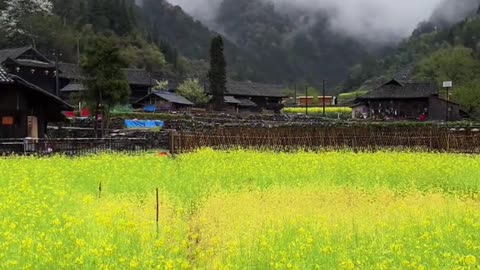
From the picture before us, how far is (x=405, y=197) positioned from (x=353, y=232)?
432 cm

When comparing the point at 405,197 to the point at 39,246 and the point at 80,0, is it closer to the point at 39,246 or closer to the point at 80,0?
the point at 39,246

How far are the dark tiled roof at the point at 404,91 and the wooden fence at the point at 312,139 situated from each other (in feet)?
134

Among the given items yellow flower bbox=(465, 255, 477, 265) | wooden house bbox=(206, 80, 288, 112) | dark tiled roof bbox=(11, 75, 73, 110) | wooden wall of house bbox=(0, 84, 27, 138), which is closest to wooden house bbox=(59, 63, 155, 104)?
wooden house bbox=(206, 80, 288, 112)

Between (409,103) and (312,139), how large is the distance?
44849 millimetres

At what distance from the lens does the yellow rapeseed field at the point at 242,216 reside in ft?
24.3

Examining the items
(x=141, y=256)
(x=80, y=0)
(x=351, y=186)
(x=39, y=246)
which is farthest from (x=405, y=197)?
(x=80, y=0)

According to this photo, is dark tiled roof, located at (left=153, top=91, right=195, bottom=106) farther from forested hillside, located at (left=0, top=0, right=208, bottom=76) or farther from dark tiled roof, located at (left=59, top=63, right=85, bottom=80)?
forested hillside, located at (left=0, top=0, right=208, bottom=76)

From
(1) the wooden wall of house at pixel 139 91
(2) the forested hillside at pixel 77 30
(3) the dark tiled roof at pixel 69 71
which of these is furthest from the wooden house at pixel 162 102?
(2) the forested hillside at pixel 77 30

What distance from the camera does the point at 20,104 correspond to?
30.2 m

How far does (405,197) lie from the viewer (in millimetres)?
13312

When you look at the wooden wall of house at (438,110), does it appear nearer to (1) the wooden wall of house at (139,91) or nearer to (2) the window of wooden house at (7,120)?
(1) the wooden wall of house at (139,91)

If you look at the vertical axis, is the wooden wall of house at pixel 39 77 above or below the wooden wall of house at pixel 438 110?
above

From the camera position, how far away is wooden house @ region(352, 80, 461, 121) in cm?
7013

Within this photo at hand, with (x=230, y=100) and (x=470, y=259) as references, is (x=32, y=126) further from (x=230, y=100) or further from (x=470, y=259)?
(x=230, y=100)
